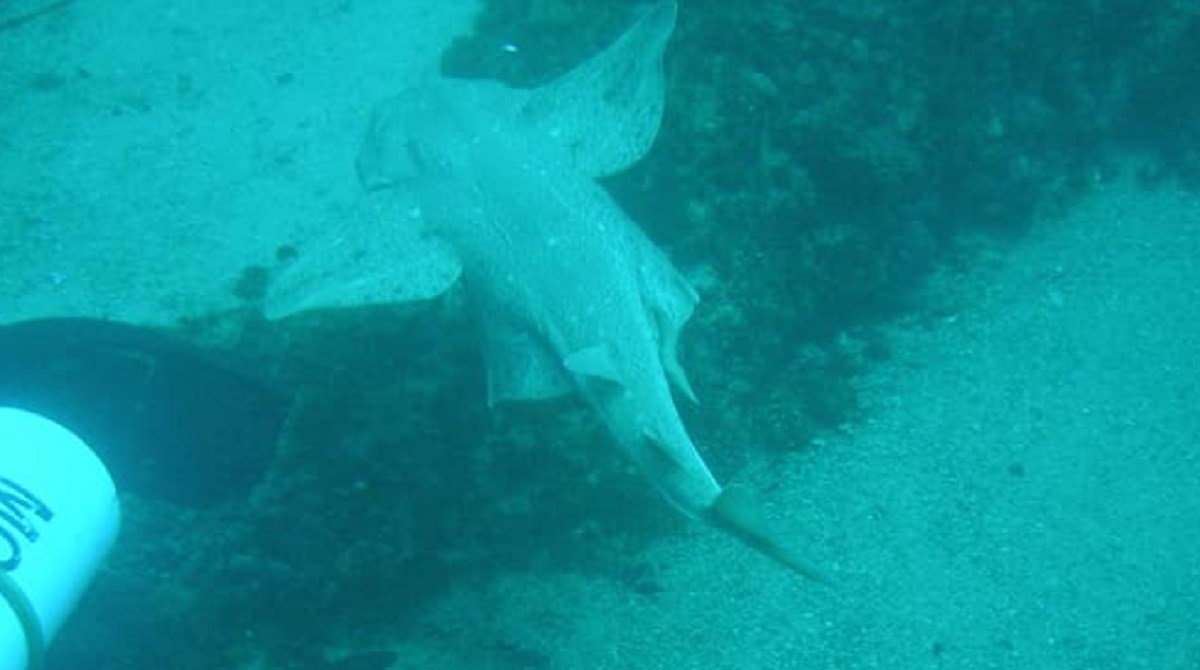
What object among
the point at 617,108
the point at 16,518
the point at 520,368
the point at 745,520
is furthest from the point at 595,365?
the point at 16,518

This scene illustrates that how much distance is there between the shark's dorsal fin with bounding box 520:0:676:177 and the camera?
5.23 m

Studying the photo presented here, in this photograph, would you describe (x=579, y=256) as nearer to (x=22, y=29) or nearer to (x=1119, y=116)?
(x=1119, y=116)

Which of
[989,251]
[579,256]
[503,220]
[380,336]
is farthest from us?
[989,251]

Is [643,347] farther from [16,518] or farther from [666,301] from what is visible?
[16,518]

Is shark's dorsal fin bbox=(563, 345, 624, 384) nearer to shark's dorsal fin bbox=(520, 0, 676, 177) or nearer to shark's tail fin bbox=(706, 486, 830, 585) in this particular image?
shark's tail fin bbox=(706, 486, 830, 585)

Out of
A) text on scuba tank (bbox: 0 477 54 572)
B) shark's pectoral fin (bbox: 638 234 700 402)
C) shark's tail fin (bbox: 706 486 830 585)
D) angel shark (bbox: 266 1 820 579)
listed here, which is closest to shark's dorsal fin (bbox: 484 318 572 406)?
angel shark (bbox: 266 1 820 579)

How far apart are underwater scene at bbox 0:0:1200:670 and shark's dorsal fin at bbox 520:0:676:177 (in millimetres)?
→ 24

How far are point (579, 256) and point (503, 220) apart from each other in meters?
0.53

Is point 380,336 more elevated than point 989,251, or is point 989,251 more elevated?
point 989,251

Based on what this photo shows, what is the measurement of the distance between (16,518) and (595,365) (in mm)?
2408

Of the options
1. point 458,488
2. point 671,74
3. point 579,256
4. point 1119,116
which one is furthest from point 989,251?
point 458,488

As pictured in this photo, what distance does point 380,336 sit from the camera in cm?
521

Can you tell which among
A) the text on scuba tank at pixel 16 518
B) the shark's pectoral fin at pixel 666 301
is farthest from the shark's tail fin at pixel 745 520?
the text on scuba tank at pixel 16 518

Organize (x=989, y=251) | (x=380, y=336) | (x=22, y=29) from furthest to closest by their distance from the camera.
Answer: (x=22, y=29), (x=989, y=251), (x=380, y=336)
